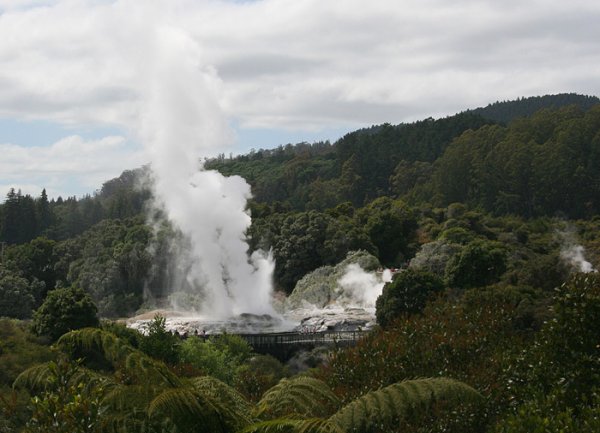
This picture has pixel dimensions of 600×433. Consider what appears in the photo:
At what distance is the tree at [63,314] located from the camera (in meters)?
44.4

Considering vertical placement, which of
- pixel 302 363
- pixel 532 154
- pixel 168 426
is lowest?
pixel 302 363

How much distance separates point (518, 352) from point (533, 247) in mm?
63245

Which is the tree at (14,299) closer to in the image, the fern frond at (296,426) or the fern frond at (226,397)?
the fern frond at (226,397)

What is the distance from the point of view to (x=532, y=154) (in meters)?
112

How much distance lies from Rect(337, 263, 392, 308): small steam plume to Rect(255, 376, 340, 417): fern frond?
55200 mm

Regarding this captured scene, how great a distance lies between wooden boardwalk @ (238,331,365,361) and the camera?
171ft

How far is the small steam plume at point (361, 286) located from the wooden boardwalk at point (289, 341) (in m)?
13.3

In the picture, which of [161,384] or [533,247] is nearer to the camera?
[161,384]

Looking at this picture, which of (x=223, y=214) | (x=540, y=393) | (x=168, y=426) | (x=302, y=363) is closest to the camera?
(x=168, y=426)

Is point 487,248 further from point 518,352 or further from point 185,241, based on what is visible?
point 518,352

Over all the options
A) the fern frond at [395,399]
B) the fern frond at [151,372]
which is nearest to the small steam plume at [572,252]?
the fern frond at [395,399]

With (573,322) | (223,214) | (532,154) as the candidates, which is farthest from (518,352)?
(532,154)

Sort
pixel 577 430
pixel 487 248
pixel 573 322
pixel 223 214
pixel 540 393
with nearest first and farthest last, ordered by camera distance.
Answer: pixel 577 430 → pixel 540 393 → pixel 573 322 → pixel 487 248 → pixel 223 214

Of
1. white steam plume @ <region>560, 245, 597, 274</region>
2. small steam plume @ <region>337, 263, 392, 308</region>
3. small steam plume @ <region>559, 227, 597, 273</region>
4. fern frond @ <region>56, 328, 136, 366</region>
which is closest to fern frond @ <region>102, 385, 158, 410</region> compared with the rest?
fern frond @ <region>56, 328, 136, 366</region>
